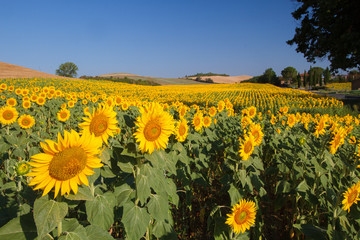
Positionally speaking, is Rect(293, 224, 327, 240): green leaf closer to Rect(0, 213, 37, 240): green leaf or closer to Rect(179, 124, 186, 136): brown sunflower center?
Rect(179, 124, 186, 136): brown sunflower center

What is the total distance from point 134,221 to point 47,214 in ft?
2.51

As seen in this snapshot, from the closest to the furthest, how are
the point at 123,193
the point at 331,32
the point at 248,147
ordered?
the point at 123,193 → the point at 248,147 → the point at 331,32

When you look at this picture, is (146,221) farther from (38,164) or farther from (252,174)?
(252,174)

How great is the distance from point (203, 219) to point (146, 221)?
185 centimetres

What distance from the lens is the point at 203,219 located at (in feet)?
10.6

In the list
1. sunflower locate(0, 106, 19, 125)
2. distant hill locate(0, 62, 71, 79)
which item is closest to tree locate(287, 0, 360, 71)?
sunflower locate(0, 106, 19, 125)

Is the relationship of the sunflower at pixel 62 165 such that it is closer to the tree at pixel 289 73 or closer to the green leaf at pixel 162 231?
the green leaf at pixel 162 231

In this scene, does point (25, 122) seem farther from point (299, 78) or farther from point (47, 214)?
point (299, 78)

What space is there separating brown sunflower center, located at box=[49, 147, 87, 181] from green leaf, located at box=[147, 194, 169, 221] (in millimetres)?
861

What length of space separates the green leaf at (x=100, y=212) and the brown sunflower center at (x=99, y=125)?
20.2 inches

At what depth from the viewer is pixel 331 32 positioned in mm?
15859

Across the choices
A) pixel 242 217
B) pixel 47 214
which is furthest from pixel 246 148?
pixel 47 214

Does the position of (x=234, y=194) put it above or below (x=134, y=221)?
below

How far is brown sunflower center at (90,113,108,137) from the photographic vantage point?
1592mm
